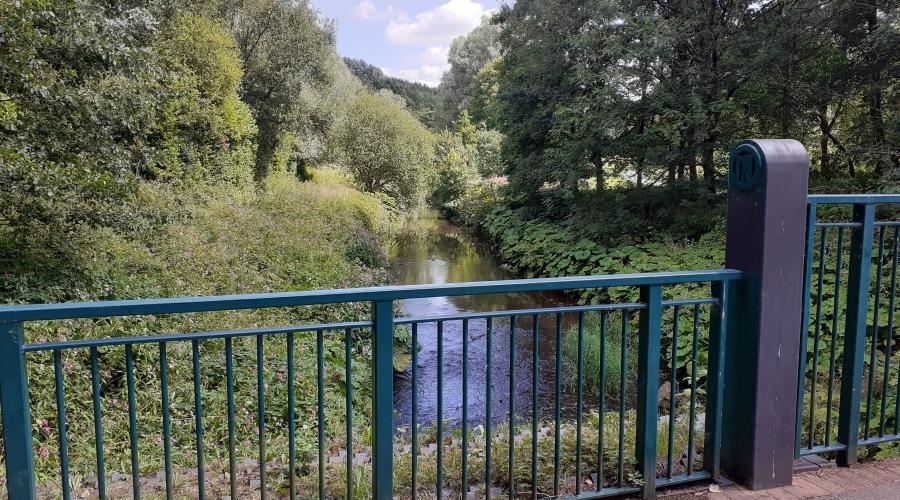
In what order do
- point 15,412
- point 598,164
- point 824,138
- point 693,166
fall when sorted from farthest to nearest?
1. point 598,164
2. point 693,166
3. point 824,138
4. point 15,412

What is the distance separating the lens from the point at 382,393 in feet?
7.22

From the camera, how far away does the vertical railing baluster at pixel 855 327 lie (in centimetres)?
274

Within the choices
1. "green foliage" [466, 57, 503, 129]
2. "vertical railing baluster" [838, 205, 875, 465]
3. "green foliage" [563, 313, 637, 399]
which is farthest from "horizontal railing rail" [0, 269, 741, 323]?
"green foliage" [466, 57, 503, 129]

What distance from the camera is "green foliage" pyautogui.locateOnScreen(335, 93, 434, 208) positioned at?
25750 millimetres

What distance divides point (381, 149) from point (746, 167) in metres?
24.2

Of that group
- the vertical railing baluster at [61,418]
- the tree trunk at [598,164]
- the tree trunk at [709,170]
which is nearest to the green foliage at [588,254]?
the tree trunk at [709,170]

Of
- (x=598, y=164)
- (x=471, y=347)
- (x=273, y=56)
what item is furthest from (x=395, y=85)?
(x=471, y=347)

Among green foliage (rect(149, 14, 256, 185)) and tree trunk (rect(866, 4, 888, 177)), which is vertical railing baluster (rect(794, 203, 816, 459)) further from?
green foliage (rect(149, 14, 256, 185))

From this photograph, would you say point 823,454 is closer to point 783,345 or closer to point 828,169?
point 783,345

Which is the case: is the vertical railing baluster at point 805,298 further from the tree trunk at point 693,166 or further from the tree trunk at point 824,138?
the tree trunk at point 693,166

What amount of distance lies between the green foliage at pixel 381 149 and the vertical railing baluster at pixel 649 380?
24116mm

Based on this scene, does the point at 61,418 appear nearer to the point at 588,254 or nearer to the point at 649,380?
the point at 649,380

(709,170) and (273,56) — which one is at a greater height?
(273,56)

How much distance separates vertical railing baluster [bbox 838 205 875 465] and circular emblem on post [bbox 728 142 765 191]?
2.26ft
